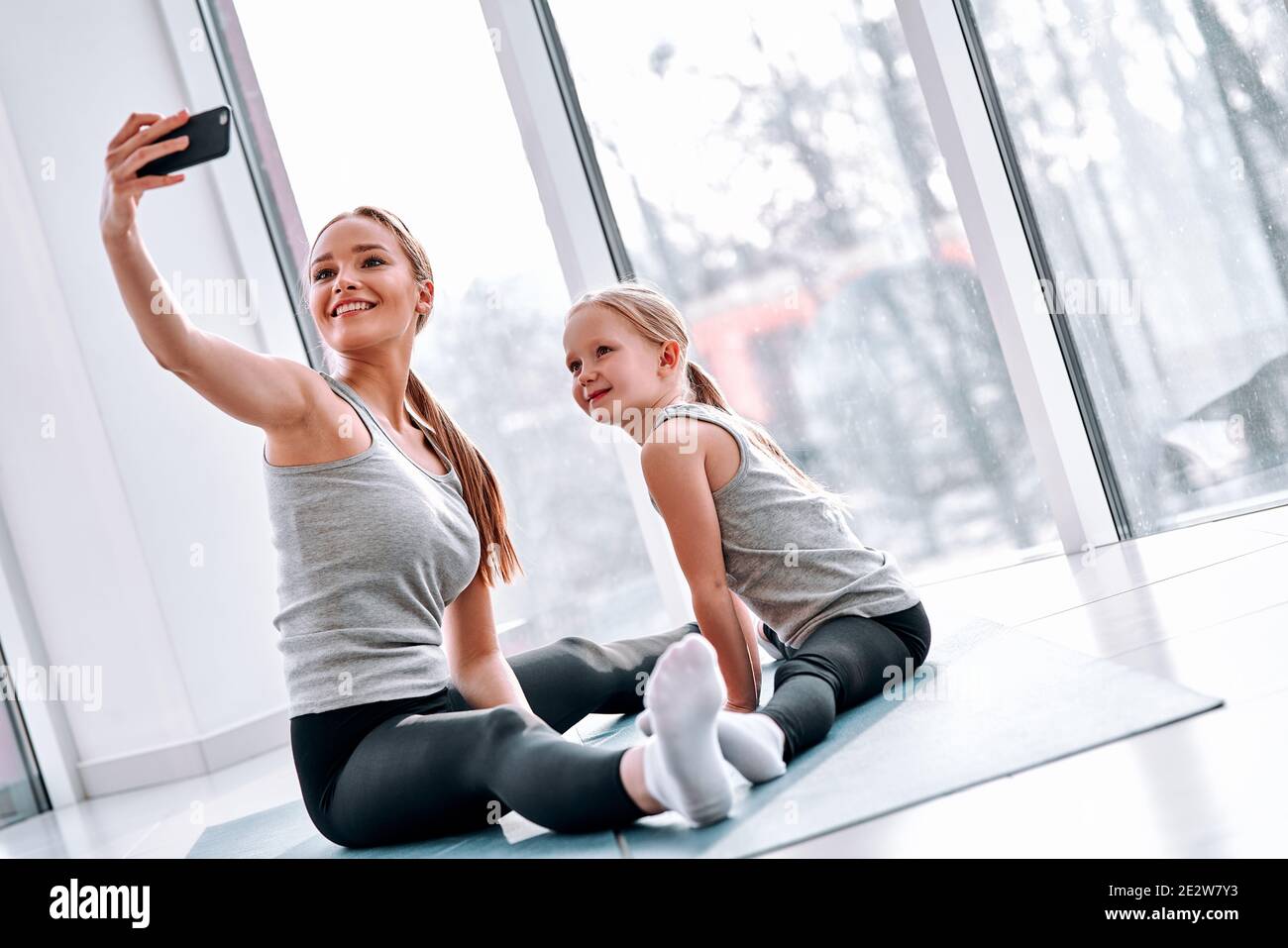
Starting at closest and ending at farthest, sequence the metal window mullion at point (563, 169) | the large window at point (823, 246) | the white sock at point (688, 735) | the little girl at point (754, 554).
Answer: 1. the white sock at point (688, 735)
2. the little girl at point (754, 554)
3. the large window at point (823, 246)
4. the metal window mullion at point (563, 169)

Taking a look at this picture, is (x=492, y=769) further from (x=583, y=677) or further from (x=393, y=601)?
(x=583, y=677)

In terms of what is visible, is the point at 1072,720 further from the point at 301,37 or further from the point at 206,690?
the point at 301,37

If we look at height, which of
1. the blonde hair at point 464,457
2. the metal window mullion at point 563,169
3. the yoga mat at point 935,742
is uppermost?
the metal window mullion at point 563,169

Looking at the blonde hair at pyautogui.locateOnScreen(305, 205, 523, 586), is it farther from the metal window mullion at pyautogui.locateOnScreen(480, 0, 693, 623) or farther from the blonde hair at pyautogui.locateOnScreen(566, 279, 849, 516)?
the metal window mullion at pyautogui.locateOnScreen(480, 0, 693, 623)

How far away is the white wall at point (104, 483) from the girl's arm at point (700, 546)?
1380mm

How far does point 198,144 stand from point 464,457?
0.62 metres

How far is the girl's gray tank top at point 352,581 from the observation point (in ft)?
4.16

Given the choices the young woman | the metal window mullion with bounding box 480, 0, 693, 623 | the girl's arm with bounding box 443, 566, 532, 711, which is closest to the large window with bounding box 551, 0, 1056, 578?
the metal window mullion with bounding box 480, 0, 693, 623

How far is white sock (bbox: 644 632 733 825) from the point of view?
962mm

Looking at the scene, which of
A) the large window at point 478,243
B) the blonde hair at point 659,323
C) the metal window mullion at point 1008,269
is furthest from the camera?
the large window at point 478,243

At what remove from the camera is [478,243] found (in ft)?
9.16

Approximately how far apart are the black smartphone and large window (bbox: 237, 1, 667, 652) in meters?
→ 1.67

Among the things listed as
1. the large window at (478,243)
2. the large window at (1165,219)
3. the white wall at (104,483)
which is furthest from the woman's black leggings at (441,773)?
the large window at (1165,219)

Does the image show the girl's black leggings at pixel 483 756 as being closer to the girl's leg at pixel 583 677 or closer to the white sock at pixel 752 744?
the white sock at pixel 752 744
